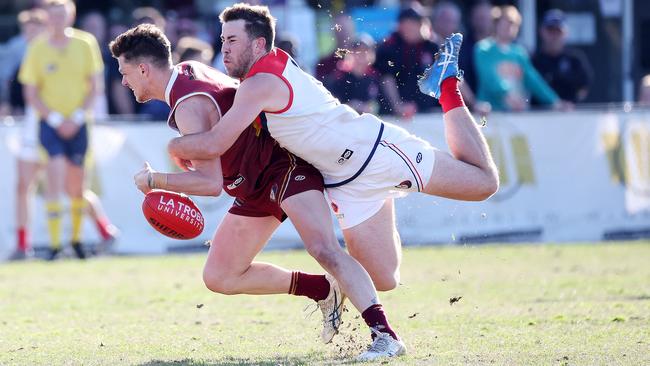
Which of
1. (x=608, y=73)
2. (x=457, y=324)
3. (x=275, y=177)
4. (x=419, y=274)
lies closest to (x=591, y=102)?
(x=608, y=73)

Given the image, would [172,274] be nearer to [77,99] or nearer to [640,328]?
[77,99]

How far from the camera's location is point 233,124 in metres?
6.41

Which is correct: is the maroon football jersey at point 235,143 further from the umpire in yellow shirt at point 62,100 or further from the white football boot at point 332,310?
the umpire in yellow shirt at point 62,100

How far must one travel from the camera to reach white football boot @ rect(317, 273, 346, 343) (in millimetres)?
7137

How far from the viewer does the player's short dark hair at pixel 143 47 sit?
6707 millimetres

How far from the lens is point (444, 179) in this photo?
6.98 m

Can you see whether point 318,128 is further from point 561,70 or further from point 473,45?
point 561,70

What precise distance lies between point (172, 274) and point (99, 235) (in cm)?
212

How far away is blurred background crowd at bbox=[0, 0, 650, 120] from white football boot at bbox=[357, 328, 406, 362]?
386cm

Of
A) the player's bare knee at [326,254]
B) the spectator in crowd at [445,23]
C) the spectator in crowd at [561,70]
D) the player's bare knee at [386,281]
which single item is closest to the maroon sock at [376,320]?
the player's bare knee at [326,254]

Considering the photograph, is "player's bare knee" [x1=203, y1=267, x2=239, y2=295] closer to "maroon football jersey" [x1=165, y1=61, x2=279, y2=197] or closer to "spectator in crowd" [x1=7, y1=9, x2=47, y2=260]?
"maroon football jersey" [x1=165, y1=61, x2=279, y2=197]

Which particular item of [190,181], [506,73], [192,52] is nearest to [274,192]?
[190,181]

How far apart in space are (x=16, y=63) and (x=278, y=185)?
9.18 m

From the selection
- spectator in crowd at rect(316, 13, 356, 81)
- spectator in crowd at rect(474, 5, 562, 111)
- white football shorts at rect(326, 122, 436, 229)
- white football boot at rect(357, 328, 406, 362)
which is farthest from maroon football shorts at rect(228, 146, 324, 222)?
spectator in crowd at rect(474, 5, 562, 111)
